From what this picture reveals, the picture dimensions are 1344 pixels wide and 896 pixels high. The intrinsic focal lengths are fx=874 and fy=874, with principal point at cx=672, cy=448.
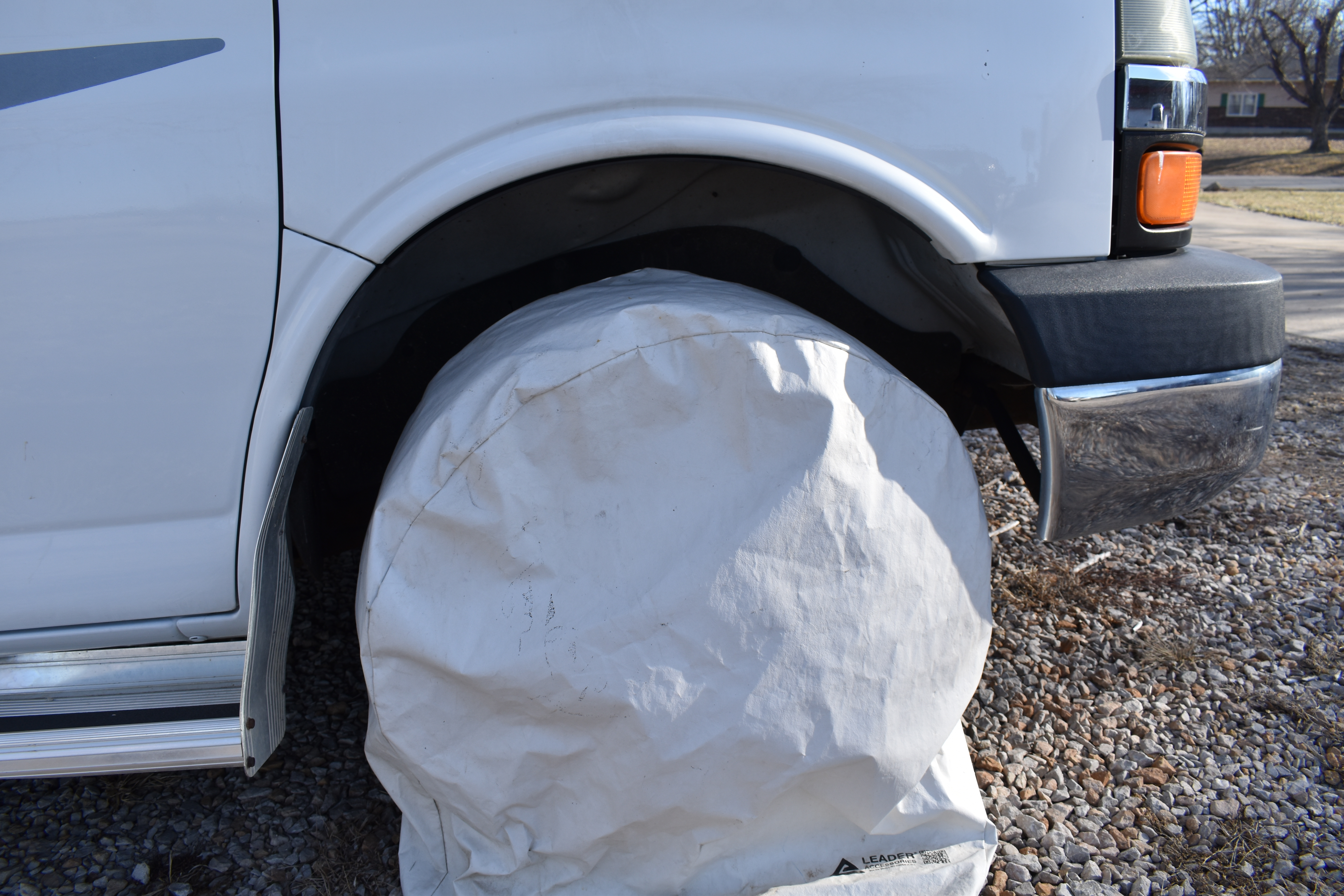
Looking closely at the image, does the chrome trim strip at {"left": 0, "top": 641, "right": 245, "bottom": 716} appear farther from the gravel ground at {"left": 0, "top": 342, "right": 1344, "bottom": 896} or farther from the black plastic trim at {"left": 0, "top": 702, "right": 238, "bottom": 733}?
the gravel ground at {"left": 0, "top": 342, "right": 1344, "bottom": 896}

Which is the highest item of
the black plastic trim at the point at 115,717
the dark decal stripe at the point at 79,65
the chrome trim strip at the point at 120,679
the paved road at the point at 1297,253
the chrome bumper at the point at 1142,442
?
the dark decal stripe at the point at 79,65

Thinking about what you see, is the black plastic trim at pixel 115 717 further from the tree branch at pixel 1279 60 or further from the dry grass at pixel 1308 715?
Answer: the tree branch at pixel 1279 60

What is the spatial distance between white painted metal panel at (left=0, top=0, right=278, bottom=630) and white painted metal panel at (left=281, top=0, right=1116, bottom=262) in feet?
0.31

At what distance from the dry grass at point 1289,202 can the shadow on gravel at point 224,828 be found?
10.6 m

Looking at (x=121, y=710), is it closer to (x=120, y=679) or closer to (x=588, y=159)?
(x=120, y=679)

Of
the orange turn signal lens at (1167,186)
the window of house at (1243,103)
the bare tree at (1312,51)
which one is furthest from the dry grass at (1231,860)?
the window of house at (1243,103)

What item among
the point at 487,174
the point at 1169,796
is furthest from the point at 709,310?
the point at 1169,796

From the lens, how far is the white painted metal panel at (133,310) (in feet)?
4.10

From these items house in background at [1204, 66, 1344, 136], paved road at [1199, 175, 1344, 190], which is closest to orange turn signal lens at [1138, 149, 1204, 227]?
paved road at [1199, 175, 1344, 190]

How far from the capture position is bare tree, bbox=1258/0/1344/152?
26.5 meters

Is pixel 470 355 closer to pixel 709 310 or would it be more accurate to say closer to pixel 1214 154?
pixel 709 310

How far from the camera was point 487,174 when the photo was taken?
1.33m

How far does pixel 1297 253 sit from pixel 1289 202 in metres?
6.33

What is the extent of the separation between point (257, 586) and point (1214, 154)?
28.8m
